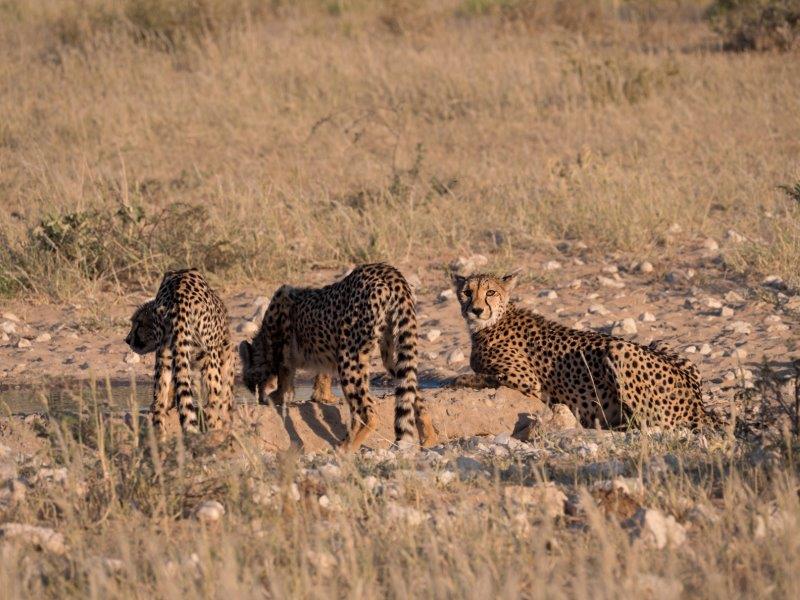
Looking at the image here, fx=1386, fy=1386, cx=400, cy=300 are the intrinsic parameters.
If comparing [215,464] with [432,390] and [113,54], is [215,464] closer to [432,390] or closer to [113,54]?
[432,390]

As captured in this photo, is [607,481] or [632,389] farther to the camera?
[632,389]

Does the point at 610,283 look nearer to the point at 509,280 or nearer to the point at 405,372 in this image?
the point at 509,280

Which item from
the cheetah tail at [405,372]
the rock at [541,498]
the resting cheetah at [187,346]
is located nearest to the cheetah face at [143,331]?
the resting cheetah at [187,346]

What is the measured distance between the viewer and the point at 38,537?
444 centimetres

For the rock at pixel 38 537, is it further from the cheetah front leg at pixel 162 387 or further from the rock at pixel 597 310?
the rock at pixel 597 310

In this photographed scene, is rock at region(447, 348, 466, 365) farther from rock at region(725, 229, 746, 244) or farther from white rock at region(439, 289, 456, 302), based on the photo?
rock at region(725, 229, 746, 244)

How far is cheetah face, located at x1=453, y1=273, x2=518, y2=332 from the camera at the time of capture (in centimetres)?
781

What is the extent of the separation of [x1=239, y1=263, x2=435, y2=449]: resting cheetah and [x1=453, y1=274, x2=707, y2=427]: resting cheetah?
2.90ft

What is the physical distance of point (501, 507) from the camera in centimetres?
469

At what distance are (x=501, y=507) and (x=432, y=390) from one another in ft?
9.27

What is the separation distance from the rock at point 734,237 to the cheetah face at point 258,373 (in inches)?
154

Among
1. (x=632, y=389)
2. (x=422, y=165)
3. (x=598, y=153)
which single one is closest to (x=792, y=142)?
(x=598, y=153)

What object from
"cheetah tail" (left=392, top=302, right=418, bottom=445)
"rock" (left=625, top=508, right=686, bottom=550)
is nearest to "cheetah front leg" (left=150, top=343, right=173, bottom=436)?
"cheetah tail" (left=392, top=302, right=418, bottom=445)

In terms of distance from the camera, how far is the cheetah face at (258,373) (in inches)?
306
